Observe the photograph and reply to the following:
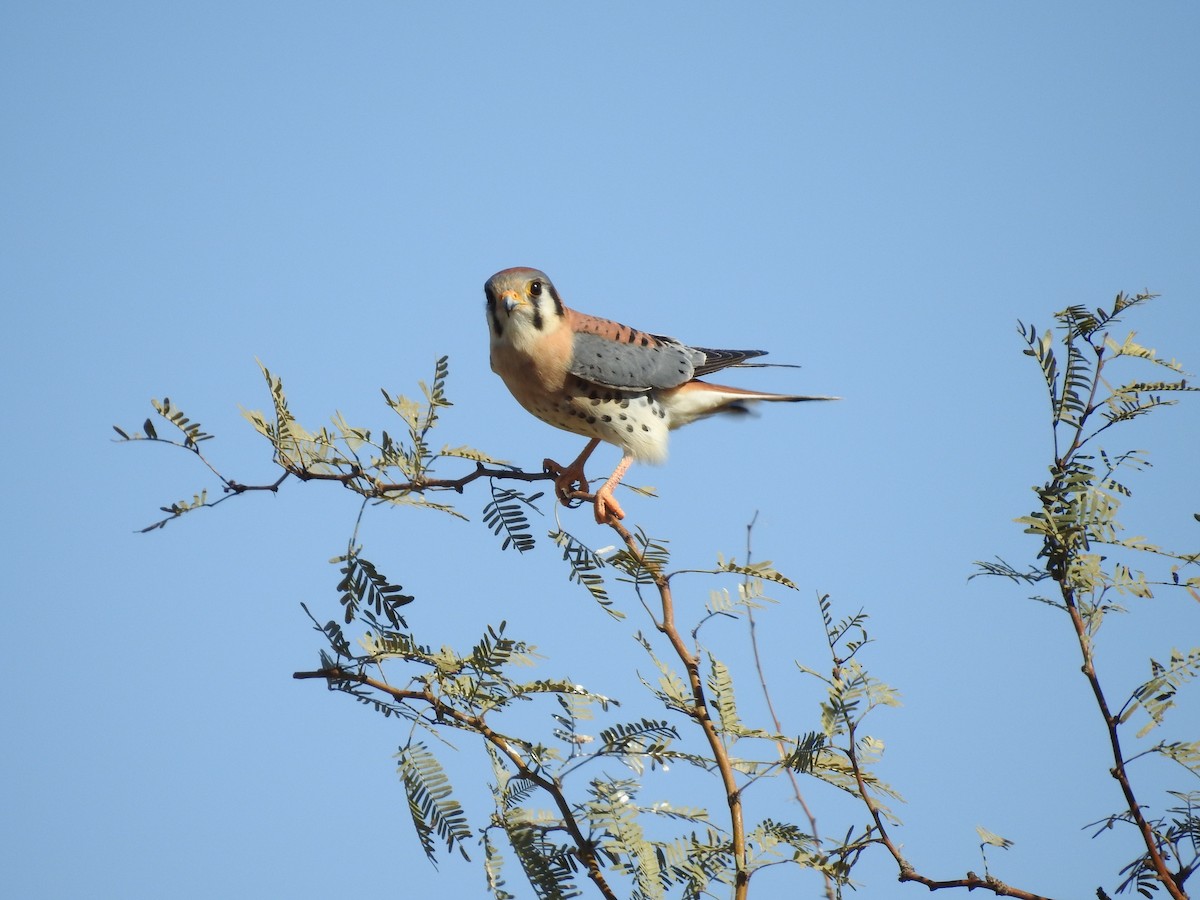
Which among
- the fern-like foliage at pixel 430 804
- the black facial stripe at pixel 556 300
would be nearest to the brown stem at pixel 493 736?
the fern-like foliage at pixel 430 804

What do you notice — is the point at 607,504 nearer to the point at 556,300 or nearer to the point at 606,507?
the point at 606,507

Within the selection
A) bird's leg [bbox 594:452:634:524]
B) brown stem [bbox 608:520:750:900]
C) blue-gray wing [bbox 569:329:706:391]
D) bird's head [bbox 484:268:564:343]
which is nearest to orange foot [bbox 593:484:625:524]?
bird's leg [bbox 594:452:634:524]

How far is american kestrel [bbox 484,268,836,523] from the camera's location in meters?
3.33

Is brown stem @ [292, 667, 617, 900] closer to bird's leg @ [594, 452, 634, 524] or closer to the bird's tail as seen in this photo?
bird's leg @ [594, 452, 634, 524]

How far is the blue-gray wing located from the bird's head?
13 cm

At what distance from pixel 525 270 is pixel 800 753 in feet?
6.49

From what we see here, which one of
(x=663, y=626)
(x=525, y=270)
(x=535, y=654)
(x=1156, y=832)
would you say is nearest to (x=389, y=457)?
(x=535, y=654)

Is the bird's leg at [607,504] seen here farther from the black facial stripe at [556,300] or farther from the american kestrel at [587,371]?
the black facial stripe at [556,300]

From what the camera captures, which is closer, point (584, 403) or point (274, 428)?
point (274, 428)

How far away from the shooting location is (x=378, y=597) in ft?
6.20

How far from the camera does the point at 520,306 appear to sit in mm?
3326

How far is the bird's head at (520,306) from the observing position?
131 inches

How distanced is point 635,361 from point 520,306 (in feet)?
1.39

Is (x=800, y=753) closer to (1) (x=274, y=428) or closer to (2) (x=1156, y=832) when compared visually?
(2) (x=1156, y=832)
